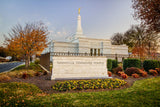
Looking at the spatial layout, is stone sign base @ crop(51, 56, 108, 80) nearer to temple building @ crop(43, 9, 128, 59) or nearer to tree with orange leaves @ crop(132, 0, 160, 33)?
tree with orange leaves @ crop(132, 0, 160, 33)

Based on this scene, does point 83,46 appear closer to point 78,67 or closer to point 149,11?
point 78,67

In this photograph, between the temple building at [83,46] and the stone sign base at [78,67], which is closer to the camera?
the stone sign base at [78,67]

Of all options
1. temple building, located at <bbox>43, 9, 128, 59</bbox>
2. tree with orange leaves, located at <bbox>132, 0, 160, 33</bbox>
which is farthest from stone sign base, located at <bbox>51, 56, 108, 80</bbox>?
temple building, located at <bbox>43, 9, 128, 59</bbox>

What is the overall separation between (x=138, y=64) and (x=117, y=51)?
972 inches

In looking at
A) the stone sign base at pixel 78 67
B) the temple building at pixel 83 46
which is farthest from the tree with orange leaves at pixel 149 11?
the temple building at pixel 83 46

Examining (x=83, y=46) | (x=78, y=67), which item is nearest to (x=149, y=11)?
(x=78, y=67)

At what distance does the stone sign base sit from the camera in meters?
9.05

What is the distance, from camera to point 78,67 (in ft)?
31.1

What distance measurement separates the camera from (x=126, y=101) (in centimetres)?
473

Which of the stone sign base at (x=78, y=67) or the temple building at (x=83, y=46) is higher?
the temple building at (x=83, y=46)

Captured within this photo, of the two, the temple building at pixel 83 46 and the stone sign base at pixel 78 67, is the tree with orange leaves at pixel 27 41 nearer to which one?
the stone sign base at pixel 78 67

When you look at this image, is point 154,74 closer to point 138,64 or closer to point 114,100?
point 138,64

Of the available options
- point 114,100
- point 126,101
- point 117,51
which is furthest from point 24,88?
point 117,51

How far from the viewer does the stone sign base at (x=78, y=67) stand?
9.05 metres
